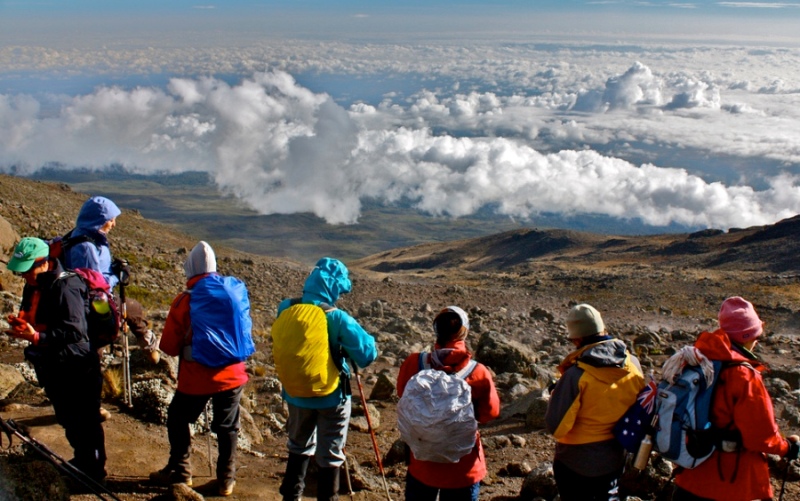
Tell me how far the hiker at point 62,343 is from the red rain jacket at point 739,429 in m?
4.60

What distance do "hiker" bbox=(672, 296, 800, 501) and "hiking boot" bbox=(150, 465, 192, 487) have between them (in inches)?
160

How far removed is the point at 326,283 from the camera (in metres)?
5.54

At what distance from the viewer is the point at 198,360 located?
555 cm

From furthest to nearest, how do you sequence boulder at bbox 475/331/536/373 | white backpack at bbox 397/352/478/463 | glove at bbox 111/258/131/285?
boulder at bbox 475/331/536/373 → glove at bbox 111/258/131/285 → white backpack at bbox 397/352/478/463

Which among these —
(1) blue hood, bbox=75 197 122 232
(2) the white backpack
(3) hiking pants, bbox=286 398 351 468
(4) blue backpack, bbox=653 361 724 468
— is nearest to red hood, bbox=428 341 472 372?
(2) the white backpack

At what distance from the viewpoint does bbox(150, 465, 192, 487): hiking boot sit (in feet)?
19.2

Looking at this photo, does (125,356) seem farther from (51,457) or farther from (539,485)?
(539,485)

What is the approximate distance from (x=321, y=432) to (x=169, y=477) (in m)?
1.47

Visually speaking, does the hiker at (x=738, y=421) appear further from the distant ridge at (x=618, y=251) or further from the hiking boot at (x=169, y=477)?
the distant ridge at (x=618, y=251)

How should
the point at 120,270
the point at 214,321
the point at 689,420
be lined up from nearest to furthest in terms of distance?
the point at 689,420 < the point at 214,321 < the point at 120,270

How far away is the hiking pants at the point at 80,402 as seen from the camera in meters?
5.32

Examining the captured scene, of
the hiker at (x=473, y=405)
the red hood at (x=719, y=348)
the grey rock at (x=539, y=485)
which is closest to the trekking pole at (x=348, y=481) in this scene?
the hiker at (x=473, y=405)

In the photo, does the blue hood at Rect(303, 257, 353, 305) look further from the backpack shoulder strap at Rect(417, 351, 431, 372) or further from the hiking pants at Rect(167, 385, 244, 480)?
the hiking pants at Rect(167, 385, 244, 480)

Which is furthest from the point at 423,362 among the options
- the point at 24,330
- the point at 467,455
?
the point at 24,330
